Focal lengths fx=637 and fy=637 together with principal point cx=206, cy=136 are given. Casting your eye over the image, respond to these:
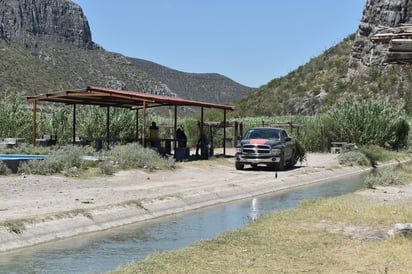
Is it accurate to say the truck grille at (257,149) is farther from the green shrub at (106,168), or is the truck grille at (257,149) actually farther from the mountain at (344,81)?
the mountain at (344,81)

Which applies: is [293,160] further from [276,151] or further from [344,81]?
[344,81]

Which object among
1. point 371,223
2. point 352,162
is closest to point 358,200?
point 371,223

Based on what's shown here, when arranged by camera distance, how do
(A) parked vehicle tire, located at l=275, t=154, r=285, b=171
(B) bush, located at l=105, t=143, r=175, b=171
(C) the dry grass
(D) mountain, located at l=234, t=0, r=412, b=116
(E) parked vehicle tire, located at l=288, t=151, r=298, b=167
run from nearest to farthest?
(C) the dry grass, (B) bush, located at l=105, t=143, r=175, b=171, (A) parked vehicle tire, located at l=275, t=154, r=285, b=171, (E) parked vehicle tire, located at l=288, t=151, r=298, b=167, (D) mountain, located at l=234, t=0, r=412, b=116

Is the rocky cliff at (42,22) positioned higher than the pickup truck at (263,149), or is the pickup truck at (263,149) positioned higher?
the rocky cliff at (42,22)

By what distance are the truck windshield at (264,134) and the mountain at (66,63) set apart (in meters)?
41.4

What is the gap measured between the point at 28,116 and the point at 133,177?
49.4 feet

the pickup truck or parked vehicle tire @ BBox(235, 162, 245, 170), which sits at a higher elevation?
the pickup truck

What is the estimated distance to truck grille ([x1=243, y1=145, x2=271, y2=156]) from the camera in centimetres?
2766

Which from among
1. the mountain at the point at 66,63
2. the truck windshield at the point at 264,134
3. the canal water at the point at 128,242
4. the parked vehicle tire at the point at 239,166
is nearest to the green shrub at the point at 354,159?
the truck windshield at the point at 264,134

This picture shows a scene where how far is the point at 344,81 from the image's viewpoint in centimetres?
7812

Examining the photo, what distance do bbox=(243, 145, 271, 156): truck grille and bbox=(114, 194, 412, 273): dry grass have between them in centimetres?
1367

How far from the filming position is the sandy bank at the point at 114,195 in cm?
1259

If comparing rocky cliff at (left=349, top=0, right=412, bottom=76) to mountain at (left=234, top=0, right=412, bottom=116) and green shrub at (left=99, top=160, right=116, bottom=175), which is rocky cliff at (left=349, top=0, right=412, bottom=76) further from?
green shrub at (left=99, top=160, right=116, bottom=175)

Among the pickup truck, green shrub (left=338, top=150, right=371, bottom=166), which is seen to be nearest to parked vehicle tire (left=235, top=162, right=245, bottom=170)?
the pickup truck
